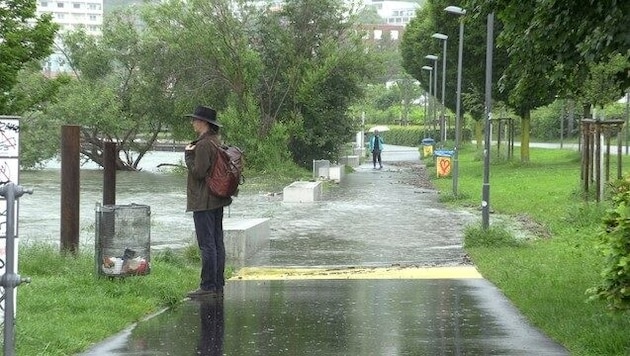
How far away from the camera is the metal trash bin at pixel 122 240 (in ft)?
33.0

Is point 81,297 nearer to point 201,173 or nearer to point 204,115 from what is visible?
point 201,173

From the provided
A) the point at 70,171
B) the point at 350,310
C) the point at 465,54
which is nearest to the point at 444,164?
the point at 465,54

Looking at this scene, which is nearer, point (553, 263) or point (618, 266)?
point (618, 266)

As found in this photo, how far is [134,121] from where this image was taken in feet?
173

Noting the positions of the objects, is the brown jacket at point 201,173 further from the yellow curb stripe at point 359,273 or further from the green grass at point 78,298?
the yellow curb stripe at point 359,273

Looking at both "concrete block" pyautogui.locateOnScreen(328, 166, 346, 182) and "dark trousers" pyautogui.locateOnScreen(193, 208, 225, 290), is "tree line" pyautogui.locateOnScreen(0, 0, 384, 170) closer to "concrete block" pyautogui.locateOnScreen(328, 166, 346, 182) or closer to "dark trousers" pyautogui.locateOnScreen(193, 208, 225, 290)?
"concrete block" pyautogui.locateOnScreen(328, 166, 346, 182)

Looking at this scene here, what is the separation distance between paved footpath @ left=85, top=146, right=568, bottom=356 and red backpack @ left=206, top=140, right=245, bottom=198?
98 centimetres

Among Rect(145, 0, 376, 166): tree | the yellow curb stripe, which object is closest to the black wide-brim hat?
the yellow curb stripe

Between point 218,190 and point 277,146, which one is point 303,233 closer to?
point 218,190

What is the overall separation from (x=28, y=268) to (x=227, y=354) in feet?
15.9

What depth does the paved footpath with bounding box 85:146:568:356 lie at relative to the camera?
779cm

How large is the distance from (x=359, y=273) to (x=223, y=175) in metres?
2.91

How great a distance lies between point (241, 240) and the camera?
14195 mm

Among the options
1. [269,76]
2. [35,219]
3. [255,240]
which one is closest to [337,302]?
[255,240]
